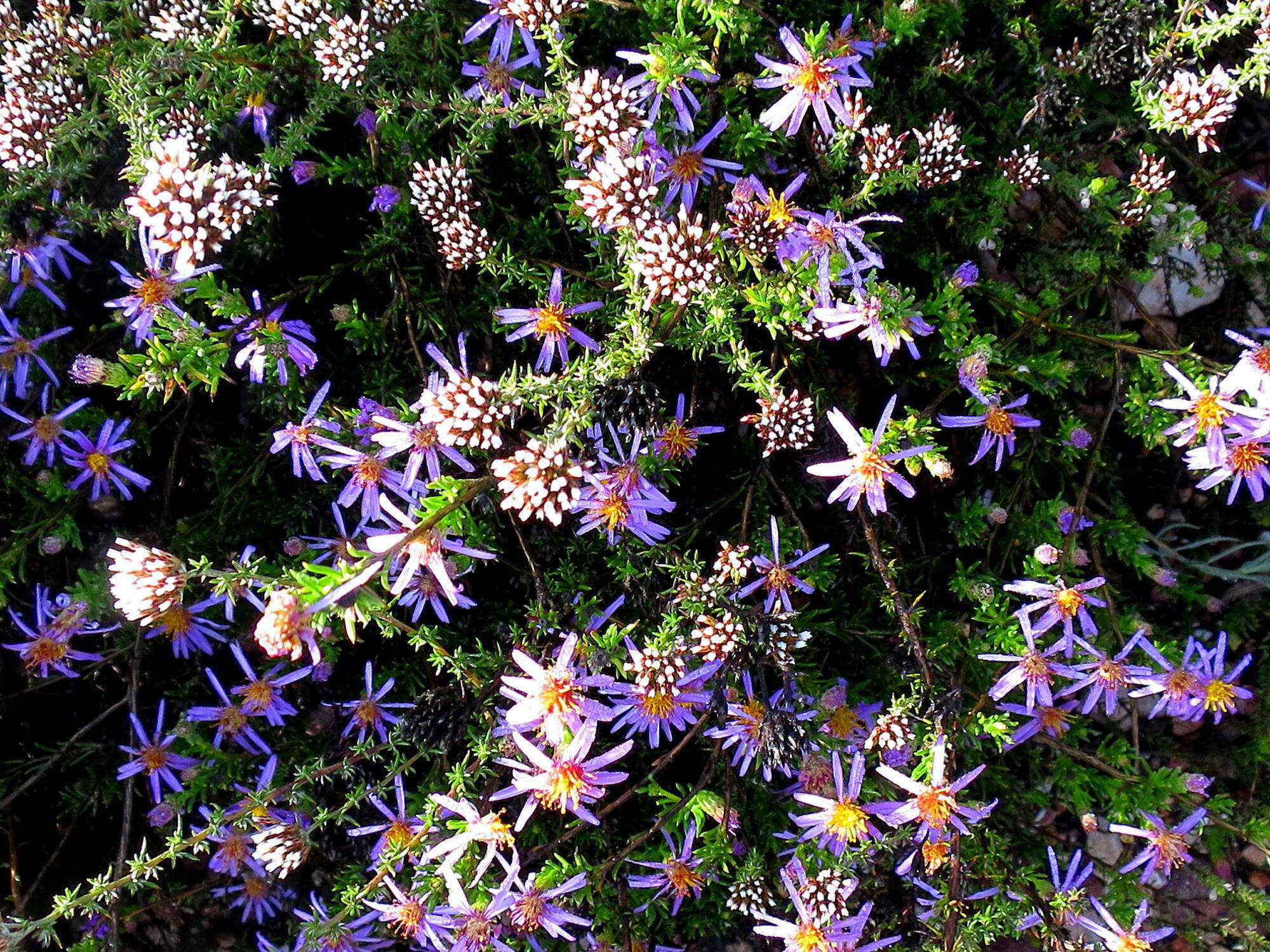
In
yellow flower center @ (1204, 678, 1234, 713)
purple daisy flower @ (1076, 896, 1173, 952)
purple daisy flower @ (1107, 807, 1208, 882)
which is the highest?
yellow flower center @ (1204, 678, 1234, 713)

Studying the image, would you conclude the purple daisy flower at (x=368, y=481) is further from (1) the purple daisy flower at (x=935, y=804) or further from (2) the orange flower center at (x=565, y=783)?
(1) the purple daisy flower at (x=935, y=804)

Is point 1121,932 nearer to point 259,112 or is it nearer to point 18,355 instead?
point 259,112

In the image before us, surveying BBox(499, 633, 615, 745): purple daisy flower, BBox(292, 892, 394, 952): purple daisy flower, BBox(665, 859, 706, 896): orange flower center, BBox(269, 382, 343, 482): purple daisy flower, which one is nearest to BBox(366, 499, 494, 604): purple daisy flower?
BBox(499, 633, 615, 745): purple daisy flower

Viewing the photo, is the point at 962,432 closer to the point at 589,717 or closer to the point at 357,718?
the point at 589,717

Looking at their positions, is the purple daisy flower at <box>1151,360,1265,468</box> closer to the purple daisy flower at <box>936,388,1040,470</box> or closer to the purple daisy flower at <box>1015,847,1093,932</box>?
the purple daisy flower at <box>936,388,1040,470</box>

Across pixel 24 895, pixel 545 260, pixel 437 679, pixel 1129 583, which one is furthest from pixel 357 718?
pixel 1129 583
